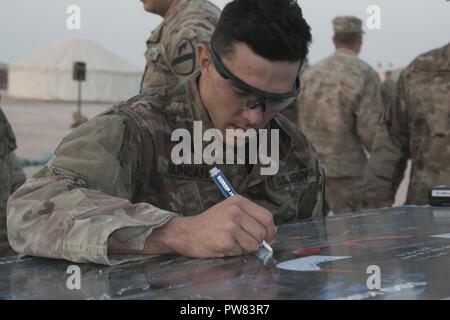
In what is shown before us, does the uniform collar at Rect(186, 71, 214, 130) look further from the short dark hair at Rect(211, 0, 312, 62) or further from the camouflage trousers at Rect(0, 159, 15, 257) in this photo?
the camouflage trousers at Rect(0, 159, 15, 257)

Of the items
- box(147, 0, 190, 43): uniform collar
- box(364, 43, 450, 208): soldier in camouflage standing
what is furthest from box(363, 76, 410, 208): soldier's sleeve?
box(147, 0, 190, 43): uniform collar

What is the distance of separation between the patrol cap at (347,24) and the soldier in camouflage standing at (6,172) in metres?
3.15

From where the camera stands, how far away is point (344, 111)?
5645 mm

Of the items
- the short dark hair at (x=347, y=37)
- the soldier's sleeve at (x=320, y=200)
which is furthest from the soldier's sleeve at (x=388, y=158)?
the short dark hair at (x=347, y=37)

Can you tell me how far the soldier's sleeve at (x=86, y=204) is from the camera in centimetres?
175

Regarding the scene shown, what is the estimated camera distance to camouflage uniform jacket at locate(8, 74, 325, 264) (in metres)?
1.77

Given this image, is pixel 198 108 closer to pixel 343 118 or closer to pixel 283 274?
pixel 283 274

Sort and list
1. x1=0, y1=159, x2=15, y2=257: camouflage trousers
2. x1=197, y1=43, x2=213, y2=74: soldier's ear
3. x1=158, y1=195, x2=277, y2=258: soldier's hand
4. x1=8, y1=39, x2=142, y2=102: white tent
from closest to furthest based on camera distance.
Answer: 1. x1=158, y1=195, x2=277, y2=258: soldier's hand
2. x1=197, y1=43, x2=213, y2=74: soldier's ear
3. x1=0, y1=159, x2=15, y2=257: camouflage trousers
4. x1=8, y1=39, x2=142, y2=102: white tent

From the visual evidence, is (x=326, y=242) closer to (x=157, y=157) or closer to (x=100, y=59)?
(x=157, y=157)

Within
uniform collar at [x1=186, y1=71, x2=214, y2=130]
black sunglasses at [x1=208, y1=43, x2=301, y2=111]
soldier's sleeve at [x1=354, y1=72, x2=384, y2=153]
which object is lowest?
soldier's sleeve at [x1=354, y1=72, x2=384, y2=153]

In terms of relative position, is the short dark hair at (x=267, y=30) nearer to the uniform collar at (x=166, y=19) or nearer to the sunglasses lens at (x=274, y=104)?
the sunglasses lens at (x=274, y=104)

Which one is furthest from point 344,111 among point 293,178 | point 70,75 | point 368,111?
point 70,75
